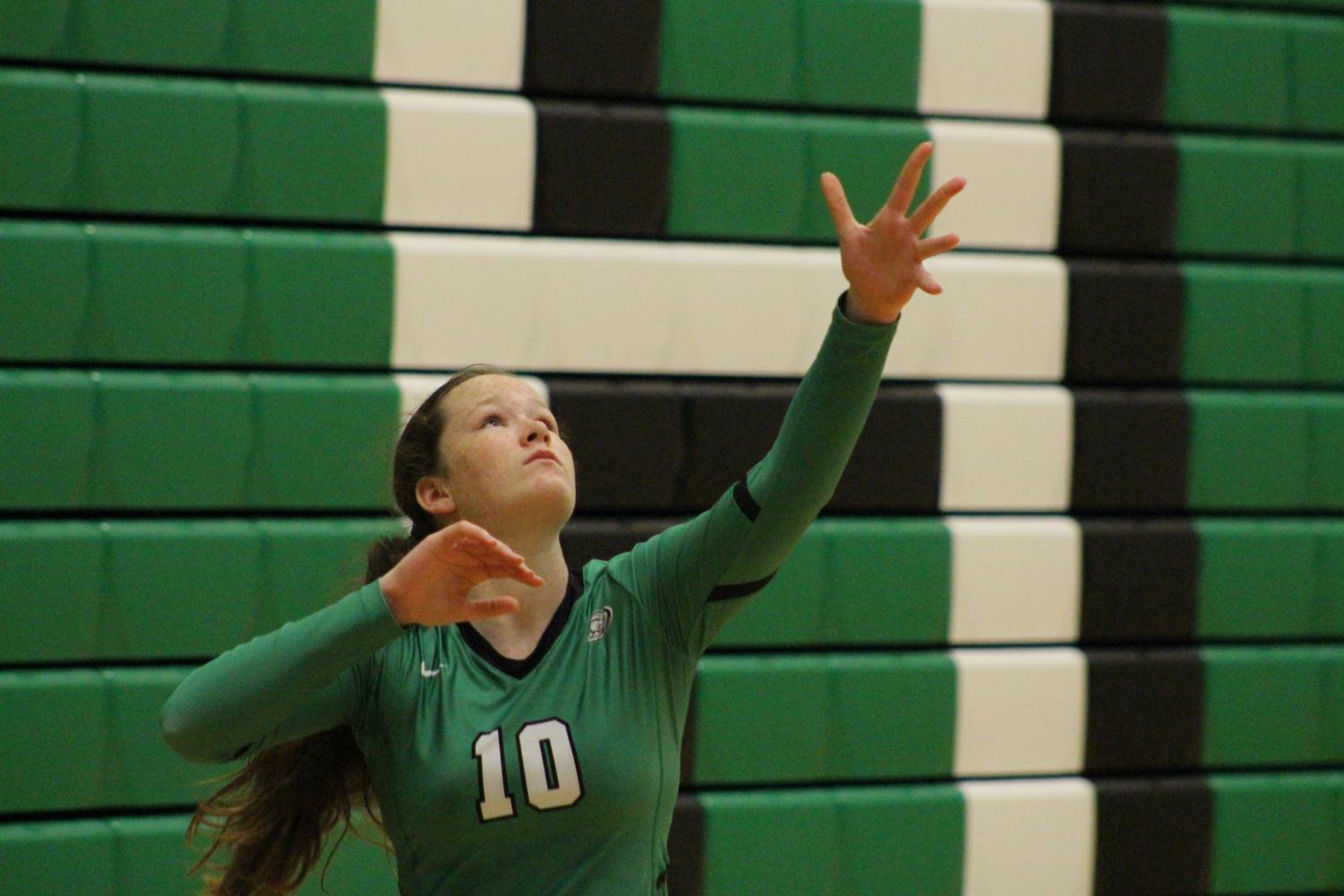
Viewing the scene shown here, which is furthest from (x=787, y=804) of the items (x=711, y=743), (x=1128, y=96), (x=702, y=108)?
(x=1128, y=96)

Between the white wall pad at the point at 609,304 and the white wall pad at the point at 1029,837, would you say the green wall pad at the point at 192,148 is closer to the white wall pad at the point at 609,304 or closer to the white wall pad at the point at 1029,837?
the white wall pad at the point at 609,304

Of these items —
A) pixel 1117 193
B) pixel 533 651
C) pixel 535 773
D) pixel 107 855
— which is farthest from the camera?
pixel 1117 193

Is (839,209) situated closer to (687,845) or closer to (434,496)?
(434,496)

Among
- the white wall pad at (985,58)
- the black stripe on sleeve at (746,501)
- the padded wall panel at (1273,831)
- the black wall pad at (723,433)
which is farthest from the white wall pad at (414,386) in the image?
the padded wall panel at (1273,831)

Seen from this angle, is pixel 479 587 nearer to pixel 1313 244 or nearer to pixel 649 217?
pixel 649 217

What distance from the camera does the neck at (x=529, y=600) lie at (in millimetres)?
2031

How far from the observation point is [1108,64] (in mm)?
3555

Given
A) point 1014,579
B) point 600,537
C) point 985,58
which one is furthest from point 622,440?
point 985,58

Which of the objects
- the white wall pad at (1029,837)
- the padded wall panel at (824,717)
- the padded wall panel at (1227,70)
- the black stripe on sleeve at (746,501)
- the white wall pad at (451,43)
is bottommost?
the white wall pad at (1029,837)

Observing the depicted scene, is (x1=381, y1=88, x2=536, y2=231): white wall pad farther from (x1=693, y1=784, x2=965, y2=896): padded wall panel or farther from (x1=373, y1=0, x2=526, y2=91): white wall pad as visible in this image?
(x1=693, y1=784, x2=965, y2=896): padded wall panel

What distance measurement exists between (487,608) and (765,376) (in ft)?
5.42

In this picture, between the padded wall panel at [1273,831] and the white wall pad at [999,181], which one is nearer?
the white wall pad at [999,181]

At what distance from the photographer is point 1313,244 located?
366 cm

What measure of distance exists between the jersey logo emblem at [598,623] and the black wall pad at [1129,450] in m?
1.76
